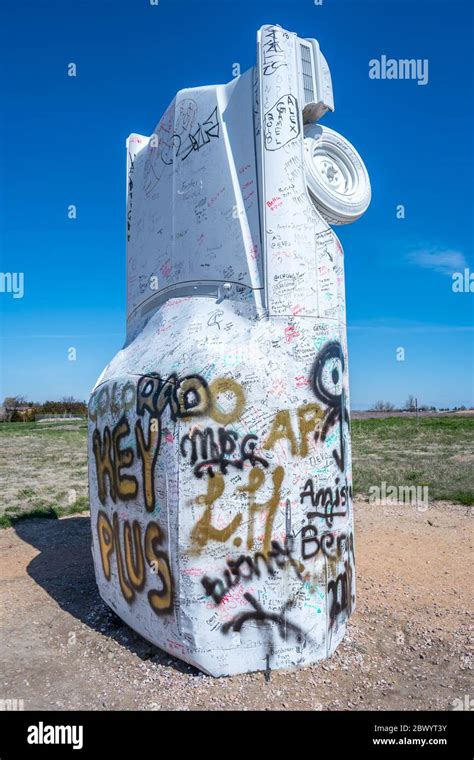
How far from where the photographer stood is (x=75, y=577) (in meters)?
9.05

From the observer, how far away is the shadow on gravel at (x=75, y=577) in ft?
21.5

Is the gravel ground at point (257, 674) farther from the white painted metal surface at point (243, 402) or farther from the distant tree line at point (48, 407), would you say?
the distant tree line at point (48, 407)

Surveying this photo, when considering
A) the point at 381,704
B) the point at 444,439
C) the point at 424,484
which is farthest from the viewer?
the point at 444,439

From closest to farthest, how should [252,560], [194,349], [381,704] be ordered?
[381,704], [252,560], [194,349]

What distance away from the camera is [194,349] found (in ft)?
20.1

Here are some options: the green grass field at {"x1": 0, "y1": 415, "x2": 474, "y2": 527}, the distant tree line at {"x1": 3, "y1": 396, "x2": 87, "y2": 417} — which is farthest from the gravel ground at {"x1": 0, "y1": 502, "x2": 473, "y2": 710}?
the distant tree line at {"x1": 3, "y1": 396, "x2": 87, "y2": 417}

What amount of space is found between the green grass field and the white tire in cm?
904

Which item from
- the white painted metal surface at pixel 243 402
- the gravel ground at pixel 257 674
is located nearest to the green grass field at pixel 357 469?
the gravel ground at pixel 257 674

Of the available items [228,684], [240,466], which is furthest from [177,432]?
[228,684]

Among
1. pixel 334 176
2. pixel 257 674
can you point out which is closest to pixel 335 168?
pixel 334 176

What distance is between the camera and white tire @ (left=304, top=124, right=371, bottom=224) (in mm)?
6438

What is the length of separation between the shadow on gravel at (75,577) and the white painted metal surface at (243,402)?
0.75ft

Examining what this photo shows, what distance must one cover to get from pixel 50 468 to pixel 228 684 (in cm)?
1743

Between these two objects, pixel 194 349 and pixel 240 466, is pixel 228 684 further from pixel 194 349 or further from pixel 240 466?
pixel 194 349
